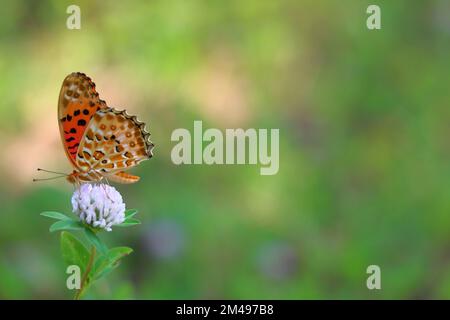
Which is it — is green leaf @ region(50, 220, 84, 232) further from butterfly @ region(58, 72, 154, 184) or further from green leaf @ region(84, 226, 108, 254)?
butterfly @ region(58, 72, 154, 184)

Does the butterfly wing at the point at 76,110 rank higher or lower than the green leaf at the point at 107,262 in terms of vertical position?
higher

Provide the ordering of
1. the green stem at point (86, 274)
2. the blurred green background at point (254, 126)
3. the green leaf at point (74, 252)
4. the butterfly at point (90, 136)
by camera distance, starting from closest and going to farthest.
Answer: the green stem at point (86, 274), the green leaf at point (74, 252), the butterfly at point (90, 136), the blurred green background at point (254, 126)

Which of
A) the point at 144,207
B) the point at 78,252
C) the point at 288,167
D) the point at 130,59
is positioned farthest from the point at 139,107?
the point at 78,252

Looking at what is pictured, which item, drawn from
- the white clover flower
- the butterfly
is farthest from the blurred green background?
the white clover flower

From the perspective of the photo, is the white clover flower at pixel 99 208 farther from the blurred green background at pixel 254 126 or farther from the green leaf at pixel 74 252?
the blurred green background at pixel 254 126

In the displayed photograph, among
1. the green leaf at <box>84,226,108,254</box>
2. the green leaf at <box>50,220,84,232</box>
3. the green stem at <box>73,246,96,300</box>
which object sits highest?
the green leaf at <box>50,220,84,232</box>

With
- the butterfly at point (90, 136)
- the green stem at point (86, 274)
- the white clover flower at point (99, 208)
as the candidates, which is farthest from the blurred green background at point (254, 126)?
the green stem at point (86, 274)
